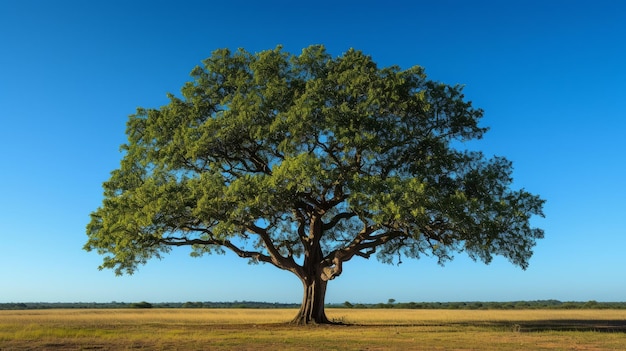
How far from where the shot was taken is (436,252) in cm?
3297

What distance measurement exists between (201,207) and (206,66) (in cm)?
929

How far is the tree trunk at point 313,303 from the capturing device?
31.5 metres

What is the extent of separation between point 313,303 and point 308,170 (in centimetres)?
986

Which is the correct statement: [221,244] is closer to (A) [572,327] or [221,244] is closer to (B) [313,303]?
(B) [313,303]

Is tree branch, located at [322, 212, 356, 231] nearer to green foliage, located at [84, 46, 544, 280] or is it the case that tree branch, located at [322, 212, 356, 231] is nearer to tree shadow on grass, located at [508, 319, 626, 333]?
green foliage, located at [84, 46, 544, 280]

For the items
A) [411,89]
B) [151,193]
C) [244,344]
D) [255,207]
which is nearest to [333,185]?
[255,207]

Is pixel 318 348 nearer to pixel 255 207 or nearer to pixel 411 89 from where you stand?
pixel 255 207

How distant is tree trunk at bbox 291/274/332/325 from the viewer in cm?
3152

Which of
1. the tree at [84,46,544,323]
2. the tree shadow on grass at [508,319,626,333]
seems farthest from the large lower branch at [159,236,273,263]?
the tree shadow on grass at [508,319,626,333]

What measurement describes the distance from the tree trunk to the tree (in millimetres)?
59

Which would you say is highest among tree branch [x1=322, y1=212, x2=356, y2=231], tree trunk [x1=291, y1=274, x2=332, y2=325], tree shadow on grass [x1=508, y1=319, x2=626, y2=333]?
tree branch [x1=322, y1=212, x2=356, y2=231]

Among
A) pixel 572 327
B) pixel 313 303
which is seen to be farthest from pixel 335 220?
pixel 572 327

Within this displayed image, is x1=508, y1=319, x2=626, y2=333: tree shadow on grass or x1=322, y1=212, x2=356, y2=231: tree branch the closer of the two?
x1=508, y1=319, x2=626, y2=333: tree shadow on grass

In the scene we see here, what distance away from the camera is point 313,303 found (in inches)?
1246
